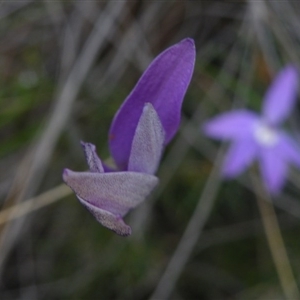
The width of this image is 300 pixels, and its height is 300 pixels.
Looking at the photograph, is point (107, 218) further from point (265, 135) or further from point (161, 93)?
point (265, 135)

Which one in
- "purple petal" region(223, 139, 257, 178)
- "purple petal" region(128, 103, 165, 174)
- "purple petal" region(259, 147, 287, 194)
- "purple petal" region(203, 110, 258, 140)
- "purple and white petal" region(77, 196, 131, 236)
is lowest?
"purple petal" region(259, 147, 287, 194)

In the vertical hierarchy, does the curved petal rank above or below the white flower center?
above

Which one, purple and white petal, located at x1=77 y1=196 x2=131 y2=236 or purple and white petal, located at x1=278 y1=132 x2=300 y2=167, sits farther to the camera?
purple and white petal, located at x1=278 y1=132 x2=300 y2=167

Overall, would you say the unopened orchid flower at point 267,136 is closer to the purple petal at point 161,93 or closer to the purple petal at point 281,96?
the purple petal at point 281,96

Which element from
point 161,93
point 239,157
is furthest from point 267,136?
point 161,93

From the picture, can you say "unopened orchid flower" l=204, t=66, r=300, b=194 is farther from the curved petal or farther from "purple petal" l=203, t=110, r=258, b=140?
the curved petal

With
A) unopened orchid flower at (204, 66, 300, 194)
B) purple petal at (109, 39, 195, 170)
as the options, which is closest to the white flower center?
unopened orchid flower at (204, 66, 300, 194)
